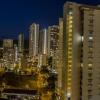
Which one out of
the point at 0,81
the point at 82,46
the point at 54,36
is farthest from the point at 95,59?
the point at 54,36

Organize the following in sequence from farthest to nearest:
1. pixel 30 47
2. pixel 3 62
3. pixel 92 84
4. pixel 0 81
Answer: pixel 30 47 < pixel 3 62 < pixel 0 81 < pixel 92 84

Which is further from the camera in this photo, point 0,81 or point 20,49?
point 20,49

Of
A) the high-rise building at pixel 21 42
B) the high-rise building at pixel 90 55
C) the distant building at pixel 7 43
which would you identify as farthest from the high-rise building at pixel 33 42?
the high-rise building at pixel 90 55

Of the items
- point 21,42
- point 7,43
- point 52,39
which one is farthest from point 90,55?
point 7,43

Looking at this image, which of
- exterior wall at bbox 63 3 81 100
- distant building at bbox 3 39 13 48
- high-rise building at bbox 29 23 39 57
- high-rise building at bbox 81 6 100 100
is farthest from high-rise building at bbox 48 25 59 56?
high-rise building at bbox 81 6 100 100

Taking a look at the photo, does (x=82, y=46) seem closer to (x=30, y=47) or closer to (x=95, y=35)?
(x=95, y=35)

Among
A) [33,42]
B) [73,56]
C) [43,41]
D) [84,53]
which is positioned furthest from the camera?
[33,42]

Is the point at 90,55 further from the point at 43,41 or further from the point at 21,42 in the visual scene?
the point at 21,42
